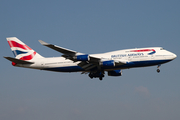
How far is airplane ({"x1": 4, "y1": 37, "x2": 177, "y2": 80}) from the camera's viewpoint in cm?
4517

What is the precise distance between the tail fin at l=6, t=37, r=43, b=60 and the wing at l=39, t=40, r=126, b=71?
398 inches

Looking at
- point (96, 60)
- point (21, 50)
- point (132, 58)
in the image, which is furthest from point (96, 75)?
point (21, 50)

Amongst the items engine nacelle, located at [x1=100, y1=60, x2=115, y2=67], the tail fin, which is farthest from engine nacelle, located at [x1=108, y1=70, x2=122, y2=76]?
the tail fin

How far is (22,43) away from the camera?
2133 inches

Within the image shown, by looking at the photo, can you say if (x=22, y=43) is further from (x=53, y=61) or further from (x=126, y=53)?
(x=126, y=53)

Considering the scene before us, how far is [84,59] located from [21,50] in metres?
15.7

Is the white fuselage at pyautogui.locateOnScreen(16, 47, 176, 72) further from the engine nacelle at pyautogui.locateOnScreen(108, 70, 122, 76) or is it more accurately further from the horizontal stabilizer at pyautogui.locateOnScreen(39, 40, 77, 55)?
the engine nacelle at pyautogui.locateOnScreen(108, 70, 122, 76)

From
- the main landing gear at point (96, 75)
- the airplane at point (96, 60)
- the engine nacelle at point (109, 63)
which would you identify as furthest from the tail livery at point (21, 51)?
the engine nacelle at point (109, 63)

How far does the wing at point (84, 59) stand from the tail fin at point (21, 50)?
10113 mm

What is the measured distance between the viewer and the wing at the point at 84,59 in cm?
4269

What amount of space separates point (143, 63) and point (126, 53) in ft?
11.2

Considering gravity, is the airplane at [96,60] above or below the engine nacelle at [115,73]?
above

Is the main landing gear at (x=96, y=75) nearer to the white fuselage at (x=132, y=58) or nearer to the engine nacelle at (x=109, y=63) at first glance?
A: the white fuselage at (x=132, y=58)

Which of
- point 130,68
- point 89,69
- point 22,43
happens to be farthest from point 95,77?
point 22,43
